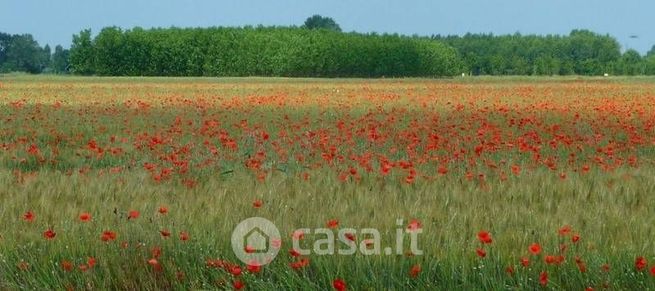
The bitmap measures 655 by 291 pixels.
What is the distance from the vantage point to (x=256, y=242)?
4.83 m

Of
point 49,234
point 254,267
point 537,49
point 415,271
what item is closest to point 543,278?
point 415,271

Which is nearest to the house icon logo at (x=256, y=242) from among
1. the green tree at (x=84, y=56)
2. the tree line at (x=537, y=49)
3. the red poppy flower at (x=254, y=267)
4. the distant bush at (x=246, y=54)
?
the red poppy flower at (x=254, y=267)

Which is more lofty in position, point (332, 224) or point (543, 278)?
point (332, 224)

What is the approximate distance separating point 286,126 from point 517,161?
6.37 metres

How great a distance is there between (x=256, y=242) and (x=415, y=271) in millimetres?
944

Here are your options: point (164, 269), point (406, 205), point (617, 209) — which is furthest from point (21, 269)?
point (617, 209)

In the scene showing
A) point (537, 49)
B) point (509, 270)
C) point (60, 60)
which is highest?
point (509, 270)

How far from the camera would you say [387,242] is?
4.74 metres

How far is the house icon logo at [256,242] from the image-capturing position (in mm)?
4746

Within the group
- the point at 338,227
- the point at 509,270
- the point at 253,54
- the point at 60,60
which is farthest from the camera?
the point at 60,60

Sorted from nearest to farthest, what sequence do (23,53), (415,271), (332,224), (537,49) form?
(415,271) → (332,224) → (23,53) → (537,49)

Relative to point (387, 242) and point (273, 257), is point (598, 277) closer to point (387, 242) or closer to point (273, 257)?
point (387, 242)

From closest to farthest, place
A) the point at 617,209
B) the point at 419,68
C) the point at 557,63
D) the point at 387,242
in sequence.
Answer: the point at 387,242, the point at 617,209, the point at 419,68, the point at 557,63

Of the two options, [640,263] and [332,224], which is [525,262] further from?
[332,224]
